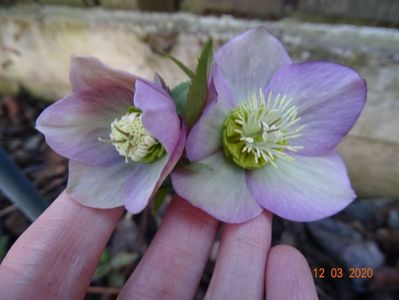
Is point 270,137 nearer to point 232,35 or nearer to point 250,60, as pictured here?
point 250,60

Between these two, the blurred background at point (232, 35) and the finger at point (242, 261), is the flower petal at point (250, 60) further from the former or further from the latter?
the blurred background at point (232, 35)

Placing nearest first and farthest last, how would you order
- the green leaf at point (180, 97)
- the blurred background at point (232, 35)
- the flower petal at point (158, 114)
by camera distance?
the flower petal at point (158, 114) → the green leaf at point (180, 97) → the blurred background at point (232, 35)

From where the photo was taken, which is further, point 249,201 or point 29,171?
point 29,171

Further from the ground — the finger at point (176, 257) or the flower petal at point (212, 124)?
the flower petal at point (212, 124)

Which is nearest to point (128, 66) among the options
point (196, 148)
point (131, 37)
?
A: point (131, 37)

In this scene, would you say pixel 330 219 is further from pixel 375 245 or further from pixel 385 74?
pixel 385 74

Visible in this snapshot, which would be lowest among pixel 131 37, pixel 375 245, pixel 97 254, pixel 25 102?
pixel 375 245
